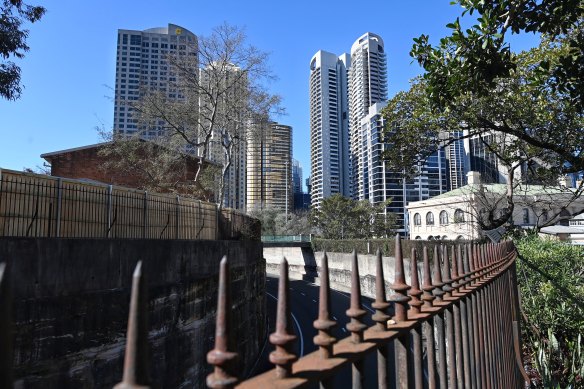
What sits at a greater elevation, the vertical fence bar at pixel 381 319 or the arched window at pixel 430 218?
the arched window at pixel 430 218

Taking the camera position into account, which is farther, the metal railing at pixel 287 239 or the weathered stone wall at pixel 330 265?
the metal railing at pixel 287 239

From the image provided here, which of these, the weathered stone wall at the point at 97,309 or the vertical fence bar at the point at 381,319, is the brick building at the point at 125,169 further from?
the vertical fence bar at the point at 381,319

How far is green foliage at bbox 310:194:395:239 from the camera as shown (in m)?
59.1

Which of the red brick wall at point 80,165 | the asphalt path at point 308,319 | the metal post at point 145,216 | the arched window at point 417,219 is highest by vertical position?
the red brick wall at point 80,165

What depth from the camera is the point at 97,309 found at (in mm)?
8188

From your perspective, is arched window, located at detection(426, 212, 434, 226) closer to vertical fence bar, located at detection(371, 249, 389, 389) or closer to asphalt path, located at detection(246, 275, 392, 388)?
asphalt path, located at detection(246, 275, 392, 388)

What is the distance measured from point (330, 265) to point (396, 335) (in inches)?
1856

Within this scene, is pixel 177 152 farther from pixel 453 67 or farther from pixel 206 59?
pixel 453 67

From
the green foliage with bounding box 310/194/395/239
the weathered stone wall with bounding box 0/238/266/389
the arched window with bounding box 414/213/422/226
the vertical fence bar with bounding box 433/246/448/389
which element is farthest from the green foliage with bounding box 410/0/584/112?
the arched window with bounding box 414/213/422/226

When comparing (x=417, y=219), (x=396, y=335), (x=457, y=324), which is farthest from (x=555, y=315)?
(x=417, y=219)

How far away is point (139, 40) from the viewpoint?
39969mm

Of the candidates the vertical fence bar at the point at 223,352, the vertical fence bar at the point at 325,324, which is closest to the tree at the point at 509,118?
the vertical fence bar at the point at 325,324

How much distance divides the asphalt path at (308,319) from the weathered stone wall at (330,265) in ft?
4.88

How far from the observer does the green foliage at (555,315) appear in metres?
5.73
